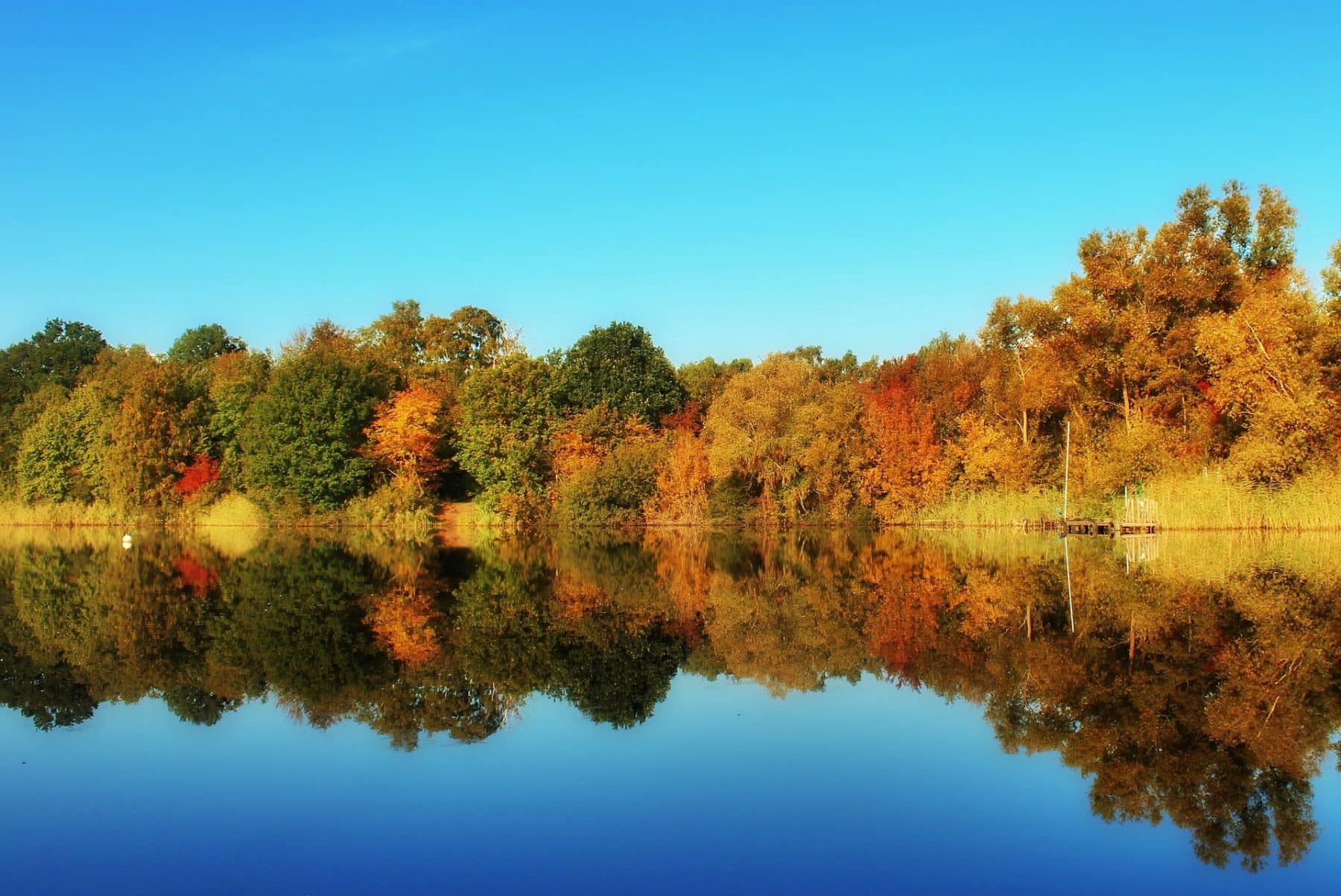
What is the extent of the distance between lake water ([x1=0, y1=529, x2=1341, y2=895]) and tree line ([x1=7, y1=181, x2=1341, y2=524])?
1568cm

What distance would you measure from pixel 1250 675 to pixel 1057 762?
13.9 feet

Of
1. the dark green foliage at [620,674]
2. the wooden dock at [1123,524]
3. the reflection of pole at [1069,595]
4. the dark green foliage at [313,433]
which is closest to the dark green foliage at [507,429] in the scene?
the dark green foliage at [313,433]

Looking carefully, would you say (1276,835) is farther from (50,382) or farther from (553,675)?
(50,382)

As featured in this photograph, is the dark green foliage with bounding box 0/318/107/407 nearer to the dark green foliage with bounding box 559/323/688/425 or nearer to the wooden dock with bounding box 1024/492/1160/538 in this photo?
the dark green foliage with bounding box 559/323/688/425

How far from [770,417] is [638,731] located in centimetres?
3657

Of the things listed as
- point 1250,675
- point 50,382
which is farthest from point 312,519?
point 1250,675

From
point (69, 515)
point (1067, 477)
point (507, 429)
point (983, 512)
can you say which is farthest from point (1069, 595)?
point (69, 515)

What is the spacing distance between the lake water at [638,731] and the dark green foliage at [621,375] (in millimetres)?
31561

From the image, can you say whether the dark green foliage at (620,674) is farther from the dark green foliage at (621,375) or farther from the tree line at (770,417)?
the dark green foliage at (621,375)

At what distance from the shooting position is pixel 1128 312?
36.5 meters

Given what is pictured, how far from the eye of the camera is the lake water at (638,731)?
6.74 m

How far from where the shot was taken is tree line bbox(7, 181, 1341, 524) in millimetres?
34938

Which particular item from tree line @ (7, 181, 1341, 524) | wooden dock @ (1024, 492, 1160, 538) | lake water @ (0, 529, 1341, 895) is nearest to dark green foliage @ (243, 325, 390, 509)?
tree line @ (7, 181, 1341, 524)

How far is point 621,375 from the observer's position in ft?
174
